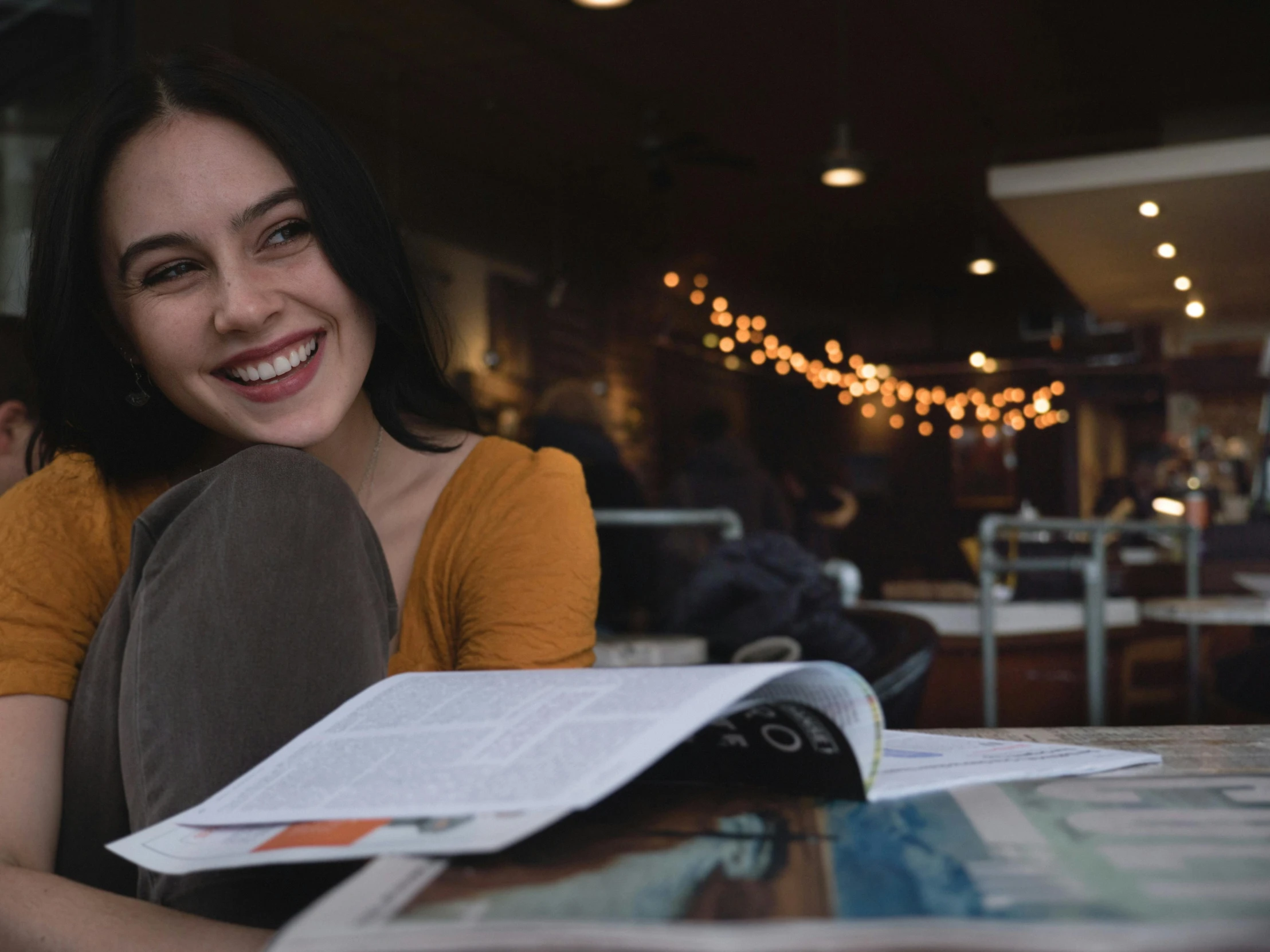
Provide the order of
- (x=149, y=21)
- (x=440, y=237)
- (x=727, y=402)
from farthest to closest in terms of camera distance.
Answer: (x=727, y=402) < (x=440, y=237) < (x=149, y=21)

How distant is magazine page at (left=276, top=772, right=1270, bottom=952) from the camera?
290 millimetres

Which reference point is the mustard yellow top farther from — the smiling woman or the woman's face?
the woman's face

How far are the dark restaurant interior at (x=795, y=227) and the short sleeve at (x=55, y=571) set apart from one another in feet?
1.41

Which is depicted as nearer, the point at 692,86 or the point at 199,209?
the point at 199,209

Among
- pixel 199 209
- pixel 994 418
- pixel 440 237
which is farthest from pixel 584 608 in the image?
pixel 994 418

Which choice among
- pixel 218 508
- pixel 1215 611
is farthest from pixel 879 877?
pixel 1215 611

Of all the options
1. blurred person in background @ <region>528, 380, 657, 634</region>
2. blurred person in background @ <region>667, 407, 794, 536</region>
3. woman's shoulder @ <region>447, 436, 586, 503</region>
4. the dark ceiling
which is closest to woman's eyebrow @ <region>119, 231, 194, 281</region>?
woman's shoulder @ <region>447, 436, 586, 503</region>

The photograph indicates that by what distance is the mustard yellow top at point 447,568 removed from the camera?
34.8 inches

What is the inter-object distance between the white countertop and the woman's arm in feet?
12.1

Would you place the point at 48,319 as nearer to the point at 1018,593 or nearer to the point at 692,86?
the point at 1018,593

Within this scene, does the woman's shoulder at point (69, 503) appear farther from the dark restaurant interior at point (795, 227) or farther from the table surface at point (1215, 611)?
the table surface at point (1215, 611)

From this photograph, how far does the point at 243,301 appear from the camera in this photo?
3.26 ft

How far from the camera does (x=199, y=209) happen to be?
3.22ft

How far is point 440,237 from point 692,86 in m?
1.74
